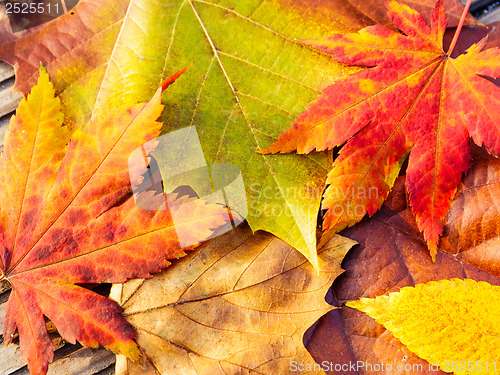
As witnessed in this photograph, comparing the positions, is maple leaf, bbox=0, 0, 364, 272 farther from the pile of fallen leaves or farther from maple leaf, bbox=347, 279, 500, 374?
maple leaf, bbox=347, 279, 500, 374

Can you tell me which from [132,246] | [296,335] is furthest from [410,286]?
[132,246]

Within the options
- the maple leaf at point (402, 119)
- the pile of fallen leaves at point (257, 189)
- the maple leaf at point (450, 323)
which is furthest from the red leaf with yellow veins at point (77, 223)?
the maple leaf at point (450, 323)

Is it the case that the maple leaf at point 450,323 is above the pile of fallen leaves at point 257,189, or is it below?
below

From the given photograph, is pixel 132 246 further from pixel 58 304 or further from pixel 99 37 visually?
pixel 99 37

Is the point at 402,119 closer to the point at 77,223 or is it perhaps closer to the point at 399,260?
the point at 399,260

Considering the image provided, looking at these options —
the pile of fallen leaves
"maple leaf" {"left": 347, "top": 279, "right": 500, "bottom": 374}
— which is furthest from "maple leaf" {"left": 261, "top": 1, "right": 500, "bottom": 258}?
"maple leaf" {"left": 347, "top": 279, "right": 500, "bottom": 374}

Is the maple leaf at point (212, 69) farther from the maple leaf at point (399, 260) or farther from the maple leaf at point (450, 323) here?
the maple leaf at point (450, 323)
